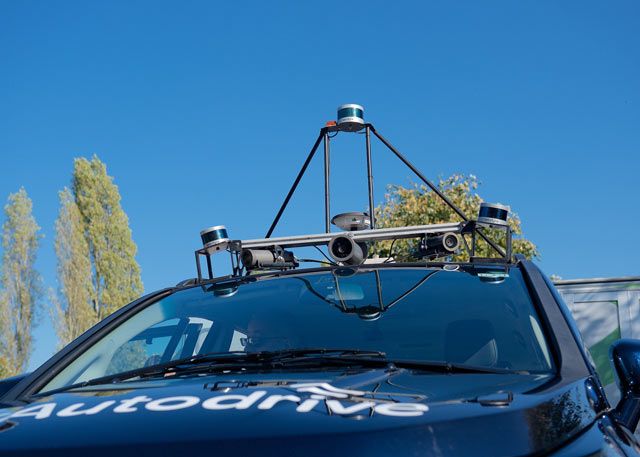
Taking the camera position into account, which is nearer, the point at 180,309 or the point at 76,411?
the point at 76,411

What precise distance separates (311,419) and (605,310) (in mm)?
9522

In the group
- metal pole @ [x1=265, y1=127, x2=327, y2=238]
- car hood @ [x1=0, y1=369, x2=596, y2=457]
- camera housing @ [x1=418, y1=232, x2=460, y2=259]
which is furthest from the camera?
metal pole @ [x1=265, y1=127, x2=327, y2=238]

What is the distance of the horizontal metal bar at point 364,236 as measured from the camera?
168 inches

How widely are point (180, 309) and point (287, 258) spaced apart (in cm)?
153

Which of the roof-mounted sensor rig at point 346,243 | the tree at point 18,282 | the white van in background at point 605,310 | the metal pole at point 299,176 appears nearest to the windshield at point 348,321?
the roof-mounted sensor rig at point 346,243

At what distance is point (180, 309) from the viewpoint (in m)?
2.88

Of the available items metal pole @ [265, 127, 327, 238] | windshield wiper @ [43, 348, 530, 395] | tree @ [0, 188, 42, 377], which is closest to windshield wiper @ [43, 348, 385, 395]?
windshield wiper @ [43, 348, 530, 395]

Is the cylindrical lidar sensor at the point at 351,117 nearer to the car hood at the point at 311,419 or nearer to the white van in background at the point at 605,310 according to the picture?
the car hood at the point at 311,419

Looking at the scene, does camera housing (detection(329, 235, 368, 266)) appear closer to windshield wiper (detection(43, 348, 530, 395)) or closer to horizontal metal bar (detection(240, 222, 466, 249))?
horizontal metal bar (detection(240, 222, 466, 249))

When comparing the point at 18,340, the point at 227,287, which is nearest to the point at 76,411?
the point at 227,287

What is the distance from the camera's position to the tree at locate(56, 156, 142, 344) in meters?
39.3

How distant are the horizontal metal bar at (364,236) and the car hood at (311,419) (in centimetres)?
249

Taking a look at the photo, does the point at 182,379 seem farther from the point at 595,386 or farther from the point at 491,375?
the point at 595,386

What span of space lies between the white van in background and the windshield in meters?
7.90
